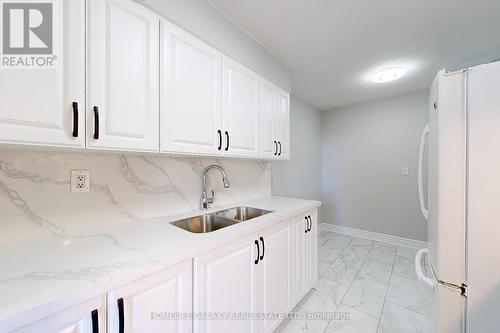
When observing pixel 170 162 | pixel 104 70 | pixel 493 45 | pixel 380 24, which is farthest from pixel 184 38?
pixel 493 45

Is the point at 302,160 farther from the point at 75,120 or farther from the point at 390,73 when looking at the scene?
the point at 75,120

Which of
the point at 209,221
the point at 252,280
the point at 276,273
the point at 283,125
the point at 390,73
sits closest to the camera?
the point at 252,280

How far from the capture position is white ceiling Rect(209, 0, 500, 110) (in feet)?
4.65

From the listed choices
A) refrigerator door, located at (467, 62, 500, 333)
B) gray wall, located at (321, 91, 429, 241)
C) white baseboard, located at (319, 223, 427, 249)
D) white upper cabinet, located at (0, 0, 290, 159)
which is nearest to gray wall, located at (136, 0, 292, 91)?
white upper cabinet, located at (0, 0, 290, 159)

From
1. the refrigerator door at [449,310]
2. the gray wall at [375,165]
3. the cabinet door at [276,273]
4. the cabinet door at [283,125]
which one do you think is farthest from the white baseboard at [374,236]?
the refrigerator door at [449,310]

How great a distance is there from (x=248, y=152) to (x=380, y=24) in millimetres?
1485

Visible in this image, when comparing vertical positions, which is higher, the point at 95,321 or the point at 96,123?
the point at 96,123

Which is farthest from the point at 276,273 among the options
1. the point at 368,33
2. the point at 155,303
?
the point at 368,33

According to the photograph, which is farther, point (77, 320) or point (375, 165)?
point (375, 165)

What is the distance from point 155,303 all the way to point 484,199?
4.59 ft

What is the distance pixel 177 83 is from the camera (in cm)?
118

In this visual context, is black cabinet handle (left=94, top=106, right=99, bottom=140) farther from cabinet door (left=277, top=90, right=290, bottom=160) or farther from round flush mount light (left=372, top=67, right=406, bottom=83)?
round flush mount light (left=372, top=67, right=406, bottom=83)

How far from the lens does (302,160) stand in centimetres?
330

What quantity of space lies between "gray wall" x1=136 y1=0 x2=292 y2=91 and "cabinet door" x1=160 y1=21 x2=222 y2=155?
68 millimetres
